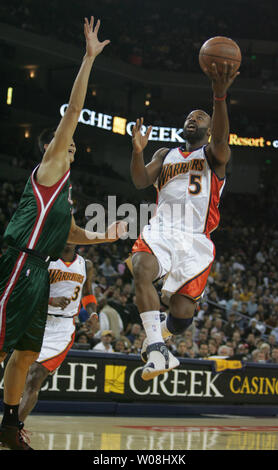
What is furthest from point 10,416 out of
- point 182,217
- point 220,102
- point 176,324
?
point 220,102

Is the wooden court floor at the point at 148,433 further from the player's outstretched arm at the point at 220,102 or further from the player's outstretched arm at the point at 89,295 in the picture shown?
the player's outstretched arm at the point at 220,102

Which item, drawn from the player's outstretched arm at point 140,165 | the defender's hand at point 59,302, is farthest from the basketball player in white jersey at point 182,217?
the defender's hand at point 59,302

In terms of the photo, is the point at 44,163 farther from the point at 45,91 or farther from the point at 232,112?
the point at 232,112

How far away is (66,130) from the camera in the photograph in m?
4.59

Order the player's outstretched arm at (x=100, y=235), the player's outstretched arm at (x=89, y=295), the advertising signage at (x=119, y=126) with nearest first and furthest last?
the player's outstretched arm at (x=100, y=235) → the player's outstretched arm at (x=89, y=295) → the advertising signage at (x=119, y=126)

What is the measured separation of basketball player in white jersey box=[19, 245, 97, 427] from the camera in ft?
23.1

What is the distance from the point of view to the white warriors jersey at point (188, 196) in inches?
212

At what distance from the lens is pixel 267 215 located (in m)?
26.2

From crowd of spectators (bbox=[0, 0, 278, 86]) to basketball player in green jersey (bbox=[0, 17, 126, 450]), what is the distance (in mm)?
20117

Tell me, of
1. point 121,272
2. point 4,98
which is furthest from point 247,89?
point 121,272

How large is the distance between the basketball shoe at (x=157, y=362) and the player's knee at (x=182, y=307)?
0.50 metres

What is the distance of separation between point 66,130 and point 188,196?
4.26ft

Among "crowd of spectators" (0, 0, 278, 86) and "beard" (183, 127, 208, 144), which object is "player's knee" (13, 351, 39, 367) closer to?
"beard" (183, 127, 208, 144)

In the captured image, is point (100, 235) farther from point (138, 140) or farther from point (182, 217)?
point (138, 140)
